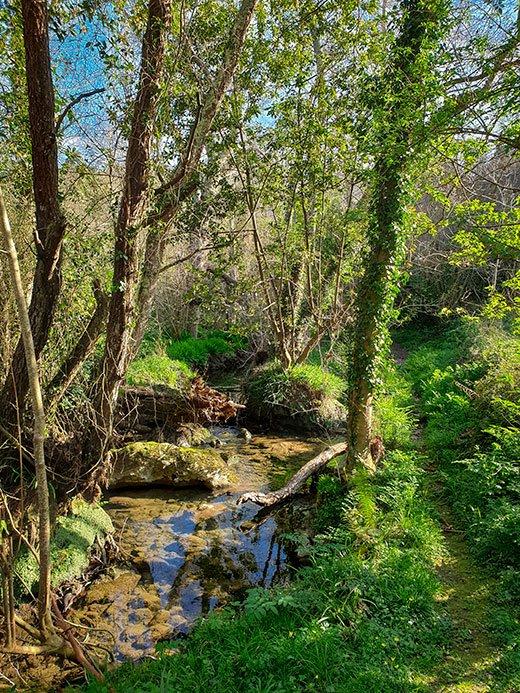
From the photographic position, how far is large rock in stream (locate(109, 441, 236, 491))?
26.5 ft

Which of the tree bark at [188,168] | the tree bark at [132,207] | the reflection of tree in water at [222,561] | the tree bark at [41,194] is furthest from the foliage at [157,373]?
the tree bark at [41,194]

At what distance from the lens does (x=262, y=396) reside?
1227cm

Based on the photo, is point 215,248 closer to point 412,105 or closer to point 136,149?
point 136,149

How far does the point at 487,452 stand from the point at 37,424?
673 centimetres

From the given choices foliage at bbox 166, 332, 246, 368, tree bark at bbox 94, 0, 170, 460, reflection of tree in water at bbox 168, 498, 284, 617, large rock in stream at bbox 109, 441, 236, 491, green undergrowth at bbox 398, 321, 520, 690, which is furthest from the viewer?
foliage at bbox 166, 332, 246, 368

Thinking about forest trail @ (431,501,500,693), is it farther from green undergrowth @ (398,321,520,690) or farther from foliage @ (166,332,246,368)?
foliage @ (166,332,246,368)

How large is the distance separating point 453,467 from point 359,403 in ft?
7.41

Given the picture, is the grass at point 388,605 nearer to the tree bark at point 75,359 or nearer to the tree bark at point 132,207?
the tree bark at point 132,207

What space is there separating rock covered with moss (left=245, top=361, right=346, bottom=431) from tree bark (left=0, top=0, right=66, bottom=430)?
7420 mm

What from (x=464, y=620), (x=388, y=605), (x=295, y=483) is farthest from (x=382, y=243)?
(x=464, y=620)

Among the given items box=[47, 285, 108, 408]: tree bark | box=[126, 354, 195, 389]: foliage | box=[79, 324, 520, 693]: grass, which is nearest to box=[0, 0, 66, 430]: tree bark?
box=[47, 285, 108, 408]: tree bark

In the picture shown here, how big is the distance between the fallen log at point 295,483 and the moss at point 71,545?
200 cm

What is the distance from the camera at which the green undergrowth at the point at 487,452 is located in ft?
15.2

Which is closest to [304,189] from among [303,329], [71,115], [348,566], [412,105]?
[303,329]
